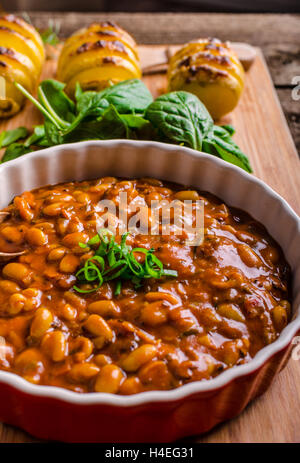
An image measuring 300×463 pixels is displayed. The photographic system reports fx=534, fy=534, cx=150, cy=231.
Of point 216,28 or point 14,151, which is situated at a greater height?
point 216,28

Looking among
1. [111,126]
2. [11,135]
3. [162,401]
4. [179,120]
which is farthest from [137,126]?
[162,401]

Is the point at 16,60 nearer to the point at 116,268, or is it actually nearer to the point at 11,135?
the point at 11,135

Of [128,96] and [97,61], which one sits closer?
[128,96]

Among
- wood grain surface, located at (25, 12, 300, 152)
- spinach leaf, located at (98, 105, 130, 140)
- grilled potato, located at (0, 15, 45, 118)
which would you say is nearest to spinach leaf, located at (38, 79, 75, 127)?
grilled potato, located at (0, 15, 45, 118)

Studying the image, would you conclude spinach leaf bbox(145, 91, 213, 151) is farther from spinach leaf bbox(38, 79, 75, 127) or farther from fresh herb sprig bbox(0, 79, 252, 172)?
spinach leaf bbox(38, 79, 75, 127)

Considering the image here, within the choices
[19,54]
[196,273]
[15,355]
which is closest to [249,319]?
[196,273]

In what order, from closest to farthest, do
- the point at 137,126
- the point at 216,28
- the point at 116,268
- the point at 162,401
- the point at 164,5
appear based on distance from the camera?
1. the point at 162,401
2. the point at 116,268
3. the point at 137,126
4. the point at 216,28
5. the point at 164,5
